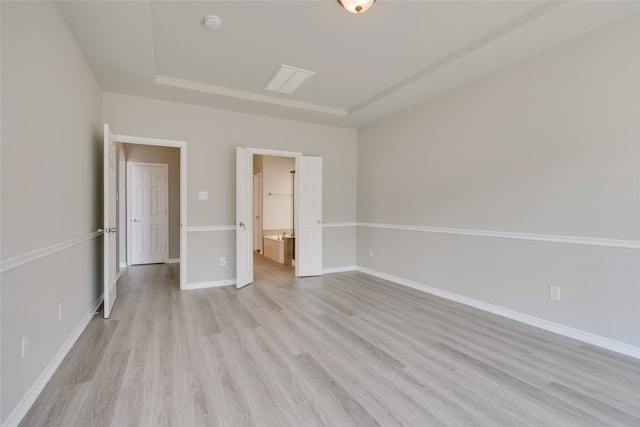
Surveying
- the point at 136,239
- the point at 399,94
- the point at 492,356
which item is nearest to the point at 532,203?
the point at 492,356

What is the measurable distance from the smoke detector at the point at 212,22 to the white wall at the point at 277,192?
4.95 meters

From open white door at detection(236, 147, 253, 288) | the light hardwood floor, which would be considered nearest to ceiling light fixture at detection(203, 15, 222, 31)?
open white door at detection(236, 147, 253, 288)

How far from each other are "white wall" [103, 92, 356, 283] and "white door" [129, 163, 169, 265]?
8.28 feet

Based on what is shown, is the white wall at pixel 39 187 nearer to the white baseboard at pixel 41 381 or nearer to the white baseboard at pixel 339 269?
the white baseboard at pixel 41 381

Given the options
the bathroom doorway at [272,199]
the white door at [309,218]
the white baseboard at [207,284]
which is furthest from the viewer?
the bathroom doorway at [272,199]

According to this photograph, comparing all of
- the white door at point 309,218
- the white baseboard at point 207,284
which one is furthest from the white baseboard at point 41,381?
the white door at point 309,218

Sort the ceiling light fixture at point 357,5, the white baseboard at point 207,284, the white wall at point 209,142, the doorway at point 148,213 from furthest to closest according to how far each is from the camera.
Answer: the doorway at point 148,213
the white baseboard at point 207,284
the white wall at point 209,142
the ceiling light fixture at point 357,5

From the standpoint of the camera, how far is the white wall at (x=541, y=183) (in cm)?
237

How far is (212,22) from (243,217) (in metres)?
2.49

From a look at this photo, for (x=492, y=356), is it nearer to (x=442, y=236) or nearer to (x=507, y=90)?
(x=442, y=236)

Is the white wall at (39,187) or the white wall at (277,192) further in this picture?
the white wall at (277,192)

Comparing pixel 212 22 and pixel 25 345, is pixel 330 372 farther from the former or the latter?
pixel 212 22

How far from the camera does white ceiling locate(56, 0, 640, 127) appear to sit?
7.50 feet

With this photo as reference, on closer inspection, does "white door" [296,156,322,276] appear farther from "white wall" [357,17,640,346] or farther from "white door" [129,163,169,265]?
"white door" [129,163,169,265]
